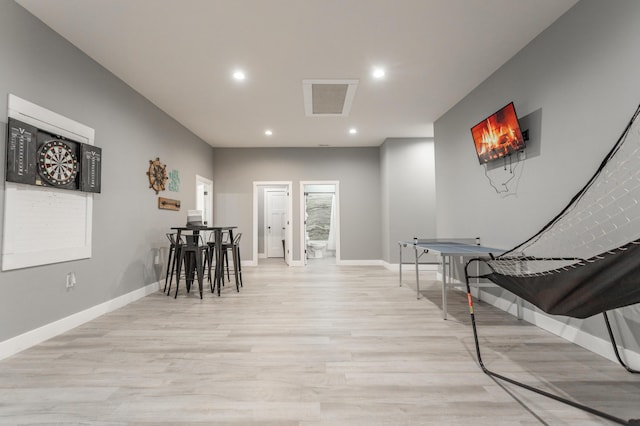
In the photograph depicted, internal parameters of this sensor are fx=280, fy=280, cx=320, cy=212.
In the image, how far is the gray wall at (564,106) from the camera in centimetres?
194

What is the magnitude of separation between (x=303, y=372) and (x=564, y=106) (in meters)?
2.97

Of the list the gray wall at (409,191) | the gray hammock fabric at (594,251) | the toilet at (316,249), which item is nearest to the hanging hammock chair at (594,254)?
the gray hammock fabric at (594,251)

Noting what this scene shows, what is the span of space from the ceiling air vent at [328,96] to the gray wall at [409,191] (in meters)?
1.87

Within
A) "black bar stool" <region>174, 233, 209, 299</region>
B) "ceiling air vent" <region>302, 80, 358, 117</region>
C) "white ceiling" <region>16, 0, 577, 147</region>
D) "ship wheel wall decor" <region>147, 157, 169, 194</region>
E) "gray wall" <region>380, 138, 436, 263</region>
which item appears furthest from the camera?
"gray wall" <region>380, 138, 436, 263</region>

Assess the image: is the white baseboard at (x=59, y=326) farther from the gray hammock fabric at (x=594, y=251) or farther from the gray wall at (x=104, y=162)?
the gray hammock fabric at (x=594, y=251)

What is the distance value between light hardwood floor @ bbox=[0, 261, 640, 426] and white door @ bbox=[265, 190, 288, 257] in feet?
16.8

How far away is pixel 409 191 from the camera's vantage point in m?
5.75

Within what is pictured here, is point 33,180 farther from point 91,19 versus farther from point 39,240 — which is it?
point 91,19

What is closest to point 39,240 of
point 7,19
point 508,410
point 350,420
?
point 7,19

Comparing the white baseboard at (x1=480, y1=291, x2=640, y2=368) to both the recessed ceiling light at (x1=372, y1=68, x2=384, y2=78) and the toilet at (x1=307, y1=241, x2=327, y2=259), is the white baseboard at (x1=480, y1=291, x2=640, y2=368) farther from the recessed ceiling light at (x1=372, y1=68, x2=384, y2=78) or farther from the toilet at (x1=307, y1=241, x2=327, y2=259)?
the toilet at (x1=307, y1=241, x2=327, y2=259)

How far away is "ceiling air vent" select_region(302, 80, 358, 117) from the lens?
3.48m

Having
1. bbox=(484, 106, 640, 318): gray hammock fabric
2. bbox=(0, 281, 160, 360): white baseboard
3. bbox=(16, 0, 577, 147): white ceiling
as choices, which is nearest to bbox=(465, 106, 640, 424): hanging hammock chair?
bbox=(484, 106, 640, 318): gray hammock fabric

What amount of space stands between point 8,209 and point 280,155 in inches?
190

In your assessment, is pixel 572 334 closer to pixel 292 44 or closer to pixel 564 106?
pixel 564 106
